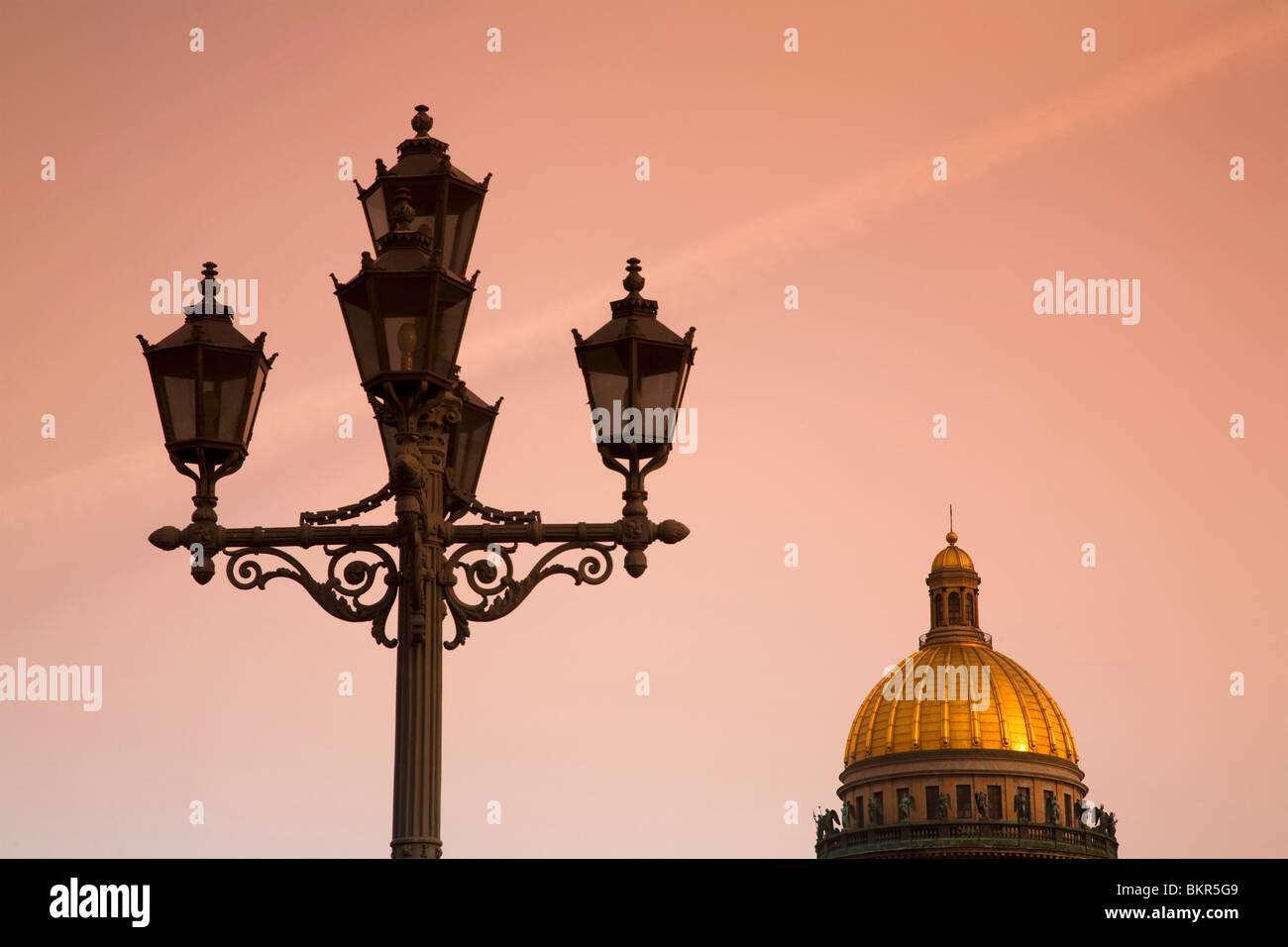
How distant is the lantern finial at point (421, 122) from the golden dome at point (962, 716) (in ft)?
308

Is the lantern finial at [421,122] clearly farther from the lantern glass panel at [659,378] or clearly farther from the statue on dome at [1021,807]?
the statue on dome at [1021,807]

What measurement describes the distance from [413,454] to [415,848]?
6.87 ft

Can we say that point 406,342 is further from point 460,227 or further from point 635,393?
point 460,227

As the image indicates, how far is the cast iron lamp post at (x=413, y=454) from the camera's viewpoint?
39.7 feet

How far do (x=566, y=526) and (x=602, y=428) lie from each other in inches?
23.1

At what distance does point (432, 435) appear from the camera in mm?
12531

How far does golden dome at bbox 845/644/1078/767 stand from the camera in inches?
4188

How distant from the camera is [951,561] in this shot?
118 meters

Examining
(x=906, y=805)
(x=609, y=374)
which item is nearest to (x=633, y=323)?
(x=609, y=374)

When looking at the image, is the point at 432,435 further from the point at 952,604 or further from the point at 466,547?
the point at 952,604

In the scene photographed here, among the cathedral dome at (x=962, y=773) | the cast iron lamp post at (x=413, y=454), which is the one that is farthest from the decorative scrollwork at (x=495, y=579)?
the cathedral dome at (x=962, y=773)

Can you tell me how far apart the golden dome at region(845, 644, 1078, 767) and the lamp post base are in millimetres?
95539

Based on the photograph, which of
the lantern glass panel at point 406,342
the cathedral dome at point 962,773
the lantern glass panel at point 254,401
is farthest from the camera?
the cathedral dome at point 962,773
